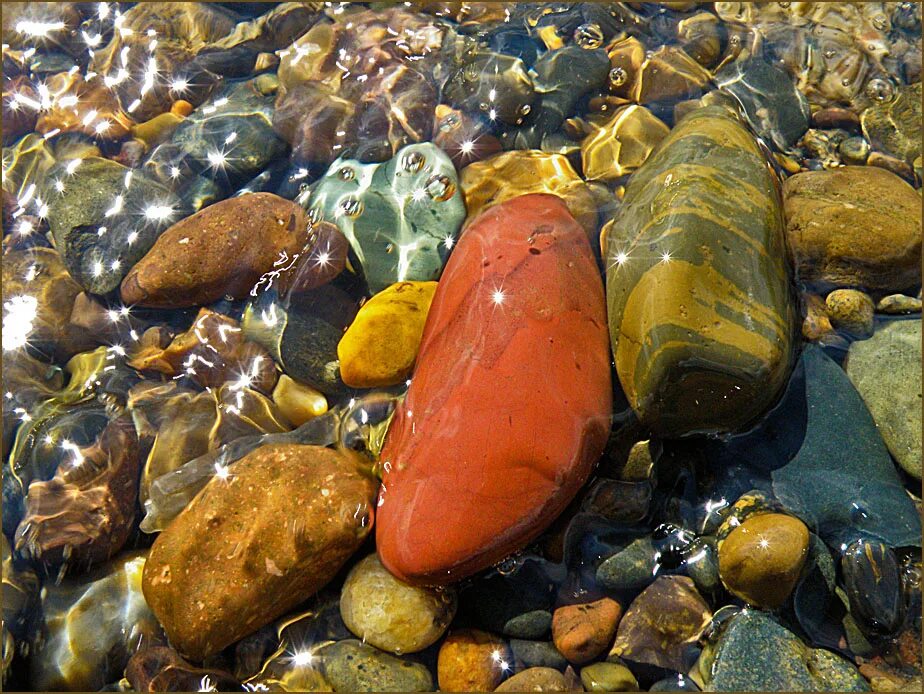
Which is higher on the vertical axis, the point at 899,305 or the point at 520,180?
the point at 520,180

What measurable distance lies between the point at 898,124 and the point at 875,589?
271 cm

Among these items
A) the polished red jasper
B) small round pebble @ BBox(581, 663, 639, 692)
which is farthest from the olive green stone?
small round pebble @ BBox(581, 663, 639, 692)

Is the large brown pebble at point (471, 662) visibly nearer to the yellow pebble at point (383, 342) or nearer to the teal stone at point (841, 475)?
the yellow pebble at point (383, 342)

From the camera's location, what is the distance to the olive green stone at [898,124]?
12.4ft

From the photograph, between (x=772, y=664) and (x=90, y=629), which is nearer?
(x=772, y=664)

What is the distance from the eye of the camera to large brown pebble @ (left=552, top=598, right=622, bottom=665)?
2777 mm

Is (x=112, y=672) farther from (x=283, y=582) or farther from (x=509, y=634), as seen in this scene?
(x=509, y=634)

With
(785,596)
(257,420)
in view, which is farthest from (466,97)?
(785,596)

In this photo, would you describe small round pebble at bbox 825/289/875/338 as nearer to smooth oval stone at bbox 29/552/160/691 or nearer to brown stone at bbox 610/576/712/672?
brown stone at bbox 610/576/712/672

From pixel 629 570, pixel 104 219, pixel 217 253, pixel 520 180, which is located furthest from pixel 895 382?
pixel 104 219

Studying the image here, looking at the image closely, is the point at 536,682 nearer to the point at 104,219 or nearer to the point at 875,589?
the point at 875,589

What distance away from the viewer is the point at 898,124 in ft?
12.6

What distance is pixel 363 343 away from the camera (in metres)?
3.17

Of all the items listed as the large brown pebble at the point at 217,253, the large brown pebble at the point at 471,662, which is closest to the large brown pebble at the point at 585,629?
the large brown pebble at the point at 471,662
